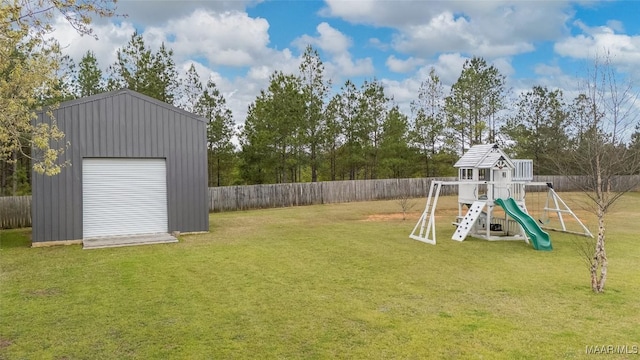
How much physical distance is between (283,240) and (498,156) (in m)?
6.85

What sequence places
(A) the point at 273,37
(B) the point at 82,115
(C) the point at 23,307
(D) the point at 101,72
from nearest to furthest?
(C) the point at 23,307, (B) the point at 82,115, (A) the point at 273,37, (D) the point at 101,72

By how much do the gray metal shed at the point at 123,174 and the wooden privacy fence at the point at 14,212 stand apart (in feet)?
19.6

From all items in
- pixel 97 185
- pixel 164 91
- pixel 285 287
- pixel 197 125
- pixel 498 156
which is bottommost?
pixel 285 287

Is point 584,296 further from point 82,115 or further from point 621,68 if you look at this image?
point 82,115

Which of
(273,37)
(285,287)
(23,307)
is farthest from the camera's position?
(273,37)

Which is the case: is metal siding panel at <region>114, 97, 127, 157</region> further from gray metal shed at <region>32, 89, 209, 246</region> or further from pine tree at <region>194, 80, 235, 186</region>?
pine tree at <region>194, 80, 235, 186</region>

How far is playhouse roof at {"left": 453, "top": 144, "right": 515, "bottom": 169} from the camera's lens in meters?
11.9

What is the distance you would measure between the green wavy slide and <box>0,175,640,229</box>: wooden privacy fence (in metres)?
7.10

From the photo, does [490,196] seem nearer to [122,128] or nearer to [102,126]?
[122,128]

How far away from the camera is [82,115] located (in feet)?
36.0

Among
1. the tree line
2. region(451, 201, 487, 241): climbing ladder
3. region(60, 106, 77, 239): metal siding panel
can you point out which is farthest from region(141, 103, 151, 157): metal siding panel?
the tree line

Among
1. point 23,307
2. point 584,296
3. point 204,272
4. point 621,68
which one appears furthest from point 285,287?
point 621,68

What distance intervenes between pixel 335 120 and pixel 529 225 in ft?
67.9

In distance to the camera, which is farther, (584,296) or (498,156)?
(498,156)
